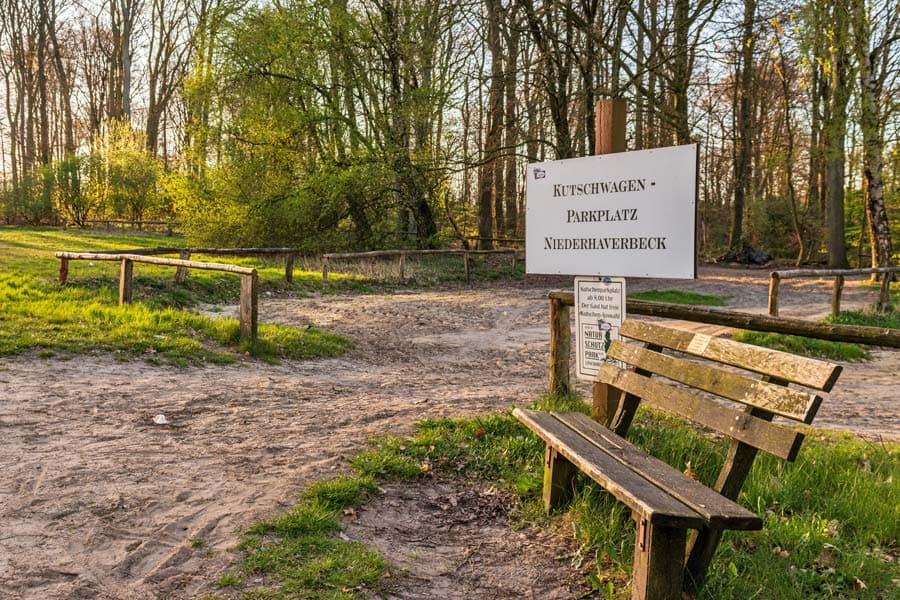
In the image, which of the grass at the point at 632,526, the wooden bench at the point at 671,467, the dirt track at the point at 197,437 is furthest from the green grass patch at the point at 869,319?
the wooden bench at the point at 671,467

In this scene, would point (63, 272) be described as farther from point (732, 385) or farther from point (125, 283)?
point (732, 385)

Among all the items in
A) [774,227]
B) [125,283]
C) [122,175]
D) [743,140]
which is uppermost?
[122,175]

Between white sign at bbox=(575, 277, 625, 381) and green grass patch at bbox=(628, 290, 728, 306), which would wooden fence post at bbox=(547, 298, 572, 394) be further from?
green grass patch at bbox=(628, 290, 728, 306)

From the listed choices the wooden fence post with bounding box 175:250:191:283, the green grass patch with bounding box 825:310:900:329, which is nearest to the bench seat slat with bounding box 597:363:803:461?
the green grass patch with bounding box 825:310:900:329

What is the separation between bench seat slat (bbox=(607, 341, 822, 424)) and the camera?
2609mm

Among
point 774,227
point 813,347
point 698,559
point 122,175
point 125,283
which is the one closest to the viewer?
point 698,559

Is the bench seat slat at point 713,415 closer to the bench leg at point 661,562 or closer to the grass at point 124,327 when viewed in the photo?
the bench leg at point 661,562

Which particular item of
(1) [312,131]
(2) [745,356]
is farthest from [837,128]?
(2) [745,356]

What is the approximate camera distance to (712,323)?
4.22m

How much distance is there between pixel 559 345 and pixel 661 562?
2987 millimetres

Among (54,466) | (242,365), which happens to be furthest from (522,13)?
(54,466)

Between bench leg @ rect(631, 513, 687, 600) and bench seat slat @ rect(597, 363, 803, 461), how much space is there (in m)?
0.50

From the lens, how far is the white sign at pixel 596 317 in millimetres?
4809

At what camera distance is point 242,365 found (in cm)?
773
